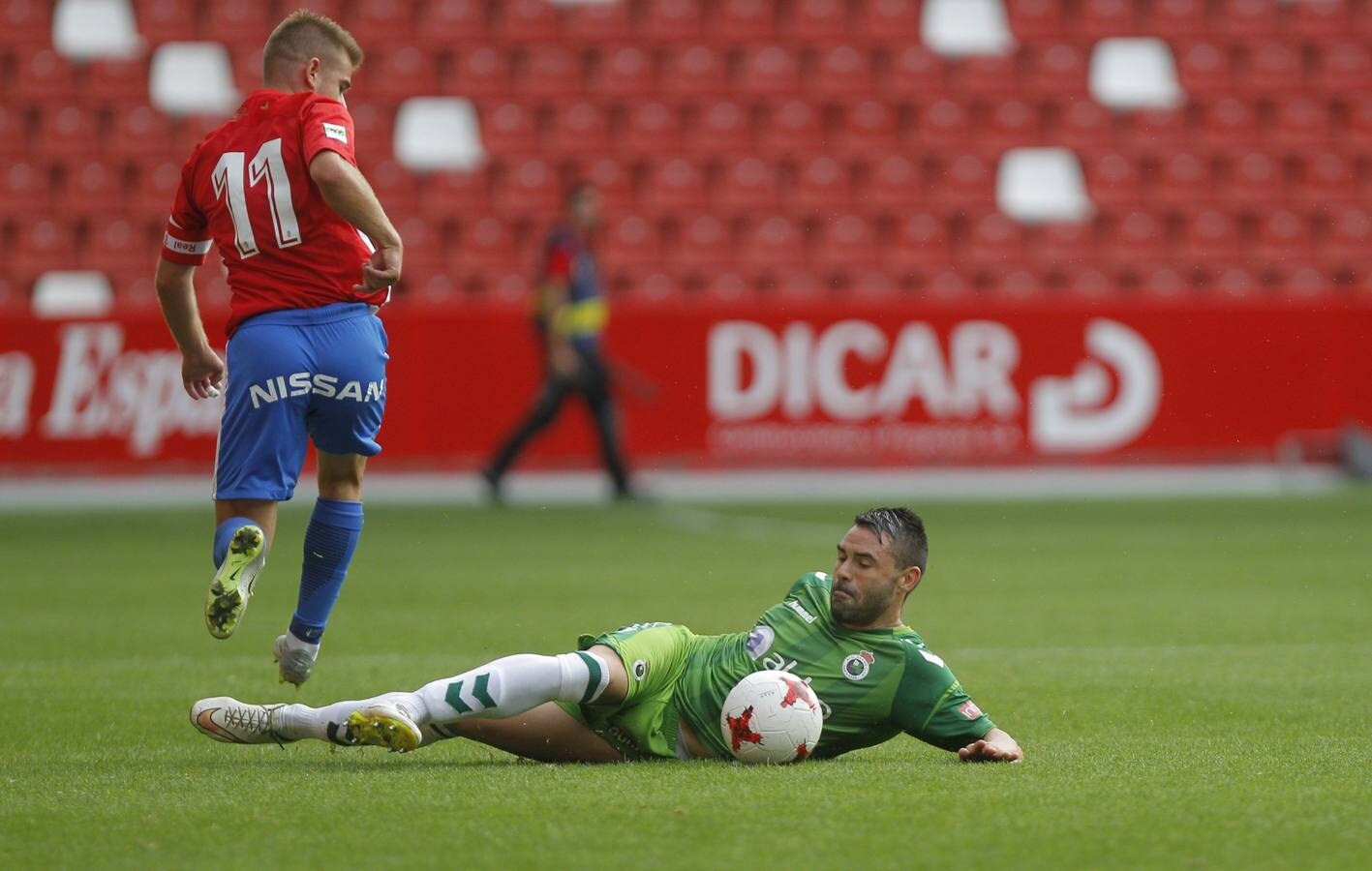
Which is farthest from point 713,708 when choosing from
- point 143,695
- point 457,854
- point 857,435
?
point 857,435

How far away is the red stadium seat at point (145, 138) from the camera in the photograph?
19406 mm

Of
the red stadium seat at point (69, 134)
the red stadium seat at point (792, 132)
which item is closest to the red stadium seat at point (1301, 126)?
the red stadium seat at point (792, 132)

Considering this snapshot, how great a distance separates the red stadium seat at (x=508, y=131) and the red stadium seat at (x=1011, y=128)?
4712 mm

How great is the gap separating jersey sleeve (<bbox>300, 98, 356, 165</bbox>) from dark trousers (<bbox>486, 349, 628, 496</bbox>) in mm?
9153

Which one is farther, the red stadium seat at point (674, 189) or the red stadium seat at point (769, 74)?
the red stadium seat at point (769, 74)

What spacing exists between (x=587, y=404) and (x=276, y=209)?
943 centimetres

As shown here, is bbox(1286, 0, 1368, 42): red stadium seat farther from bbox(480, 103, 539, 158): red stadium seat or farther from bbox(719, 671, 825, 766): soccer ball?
bbox(719, 671, 825, 766): soccer ball

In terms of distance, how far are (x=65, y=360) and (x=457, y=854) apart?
1353 cm

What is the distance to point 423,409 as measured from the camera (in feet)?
54.9

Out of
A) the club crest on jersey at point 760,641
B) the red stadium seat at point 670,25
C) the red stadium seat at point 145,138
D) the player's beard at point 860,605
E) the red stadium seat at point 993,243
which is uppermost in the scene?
the red stadium seat at point 670,25

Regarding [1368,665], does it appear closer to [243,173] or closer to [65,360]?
[243,173]

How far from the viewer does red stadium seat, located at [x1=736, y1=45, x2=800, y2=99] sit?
1988cm

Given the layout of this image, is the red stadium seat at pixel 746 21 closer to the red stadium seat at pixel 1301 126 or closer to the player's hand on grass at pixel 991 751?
the red stadium seat at pixel 1301 126

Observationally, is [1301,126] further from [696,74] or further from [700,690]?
[700,690]
